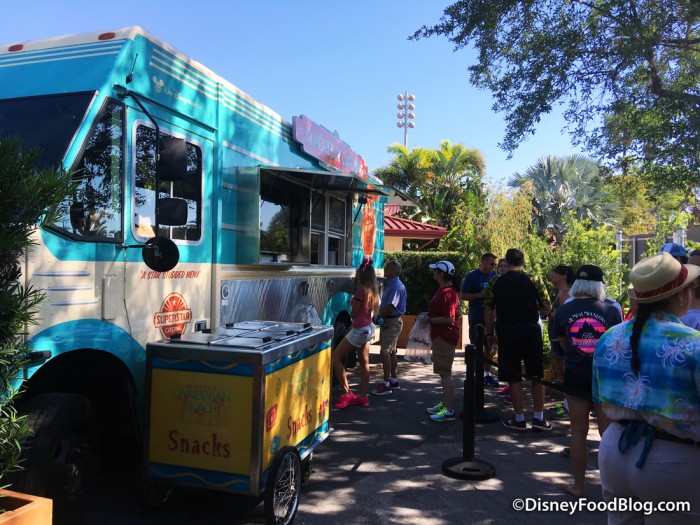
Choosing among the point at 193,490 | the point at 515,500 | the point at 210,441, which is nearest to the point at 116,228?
the point at 210,441

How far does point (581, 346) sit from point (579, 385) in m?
0.28

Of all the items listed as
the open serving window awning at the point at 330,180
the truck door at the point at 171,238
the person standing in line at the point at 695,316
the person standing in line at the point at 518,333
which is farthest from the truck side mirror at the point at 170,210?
the person standing in line at the point at 695,316

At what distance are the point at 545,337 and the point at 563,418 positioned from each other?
1.80 meters

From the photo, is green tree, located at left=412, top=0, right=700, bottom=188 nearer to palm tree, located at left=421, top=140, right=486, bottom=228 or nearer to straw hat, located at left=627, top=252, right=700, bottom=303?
straw hat, located at left=627, top=252, right=700, bottom=303

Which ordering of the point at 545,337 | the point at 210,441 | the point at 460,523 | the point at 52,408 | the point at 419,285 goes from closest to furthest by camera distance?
the point at 52,408, the point at 210,441, the point at 460,523, the point at 545,337, the point at 419,285

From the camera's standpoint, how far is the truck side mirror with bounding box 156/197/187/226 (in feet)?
11.6

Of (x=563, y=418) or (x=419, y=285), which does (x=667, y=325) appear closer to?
(x=563, y=418)

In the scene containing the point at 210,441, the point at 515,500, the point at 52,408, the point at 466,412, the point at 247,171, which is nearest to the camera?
the point at 52,408

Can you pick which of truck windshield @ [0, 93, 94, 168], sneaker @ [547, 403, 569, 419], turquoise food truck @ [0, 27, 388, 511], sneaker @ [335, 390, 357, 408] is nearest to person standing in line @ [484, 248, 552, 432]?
sneaker @ [547, 403, 569, 419]

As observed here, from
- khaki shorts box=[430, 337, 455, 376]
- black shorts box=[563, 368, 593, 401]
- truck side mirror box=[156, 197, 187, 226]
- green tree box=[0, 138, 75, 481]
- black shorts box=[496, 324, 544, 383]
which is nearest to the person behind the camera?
green tree box=[0, 138, 75, 481]

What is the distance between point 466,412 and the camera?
4590 mm

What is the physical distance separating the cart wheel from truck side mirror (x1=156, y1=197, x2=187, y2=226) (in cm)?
163

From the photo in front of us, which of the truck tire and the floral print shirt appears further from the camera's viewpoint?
the truck tire

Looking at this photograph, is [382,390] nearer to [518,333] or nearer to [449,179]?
[518,333]
